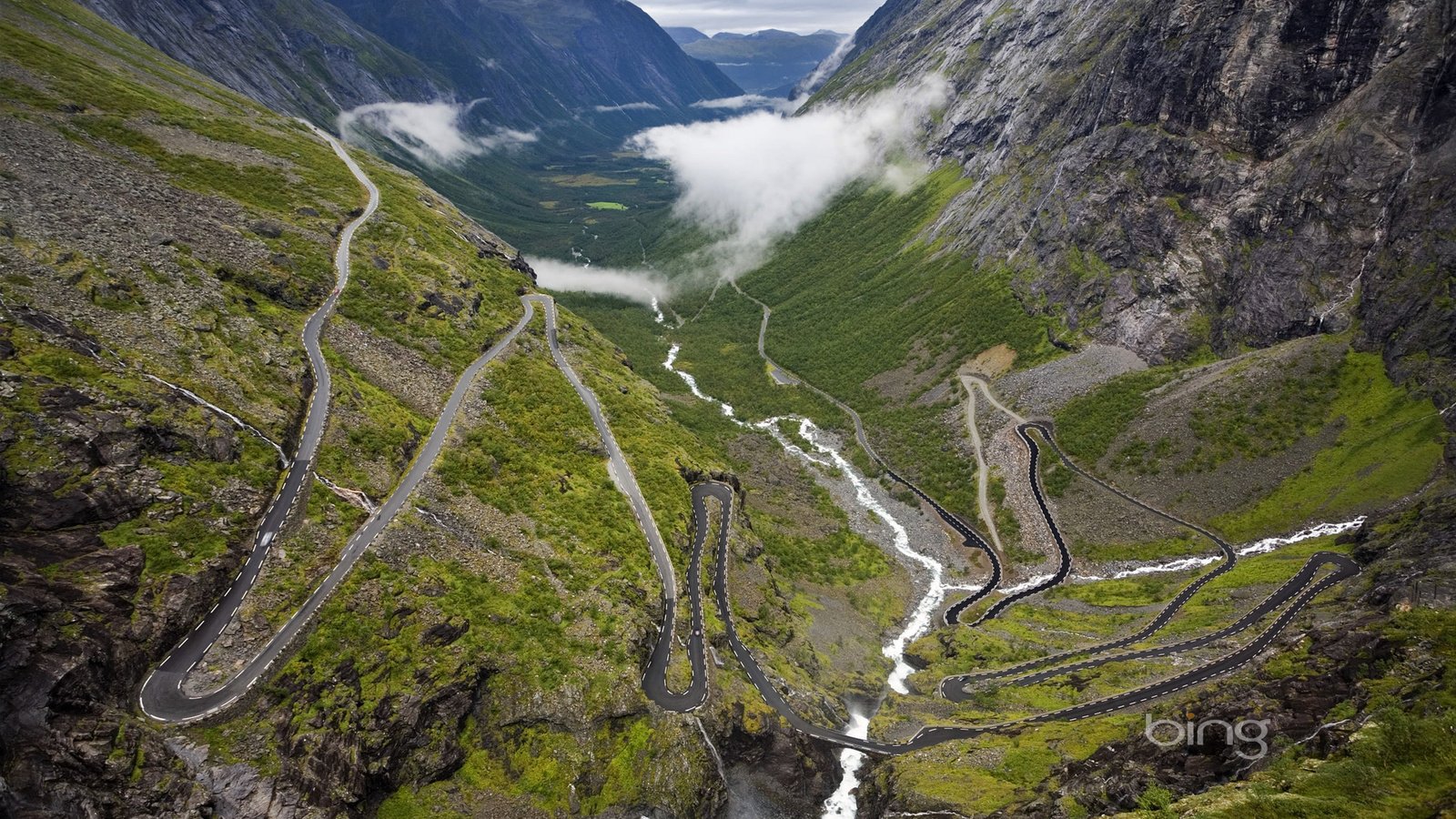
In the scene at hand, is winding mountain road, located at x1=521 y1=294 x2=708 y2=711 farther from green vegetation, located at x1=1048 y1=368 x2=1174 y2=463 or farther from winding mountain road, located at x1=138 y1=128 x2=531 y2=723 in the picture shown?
green vegetation, located at x1=1048 y1=368 x2=1174 y2=463

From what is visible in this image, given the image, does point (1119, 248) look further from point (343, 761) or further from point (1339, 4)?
point (343, 761)

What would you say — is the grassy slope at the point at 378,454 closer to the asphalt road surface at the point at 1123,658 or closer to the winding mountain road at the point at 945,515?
the asphalt road surface at the point at 1123,658

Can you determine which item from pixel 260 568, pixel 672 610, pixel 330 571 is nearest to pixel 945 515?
pixel 672 610

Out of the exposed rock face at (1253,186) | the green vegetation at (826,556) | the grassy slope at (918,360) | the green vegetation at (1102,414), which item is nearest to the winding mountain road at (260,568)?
the green vegetation at (826,556)

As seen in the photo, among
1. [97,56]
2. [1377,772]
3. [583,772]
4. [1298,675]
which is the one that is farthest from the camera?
[97,56]

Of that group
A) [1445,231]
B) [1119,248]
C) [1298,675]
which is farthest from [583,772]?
[1119,248]
